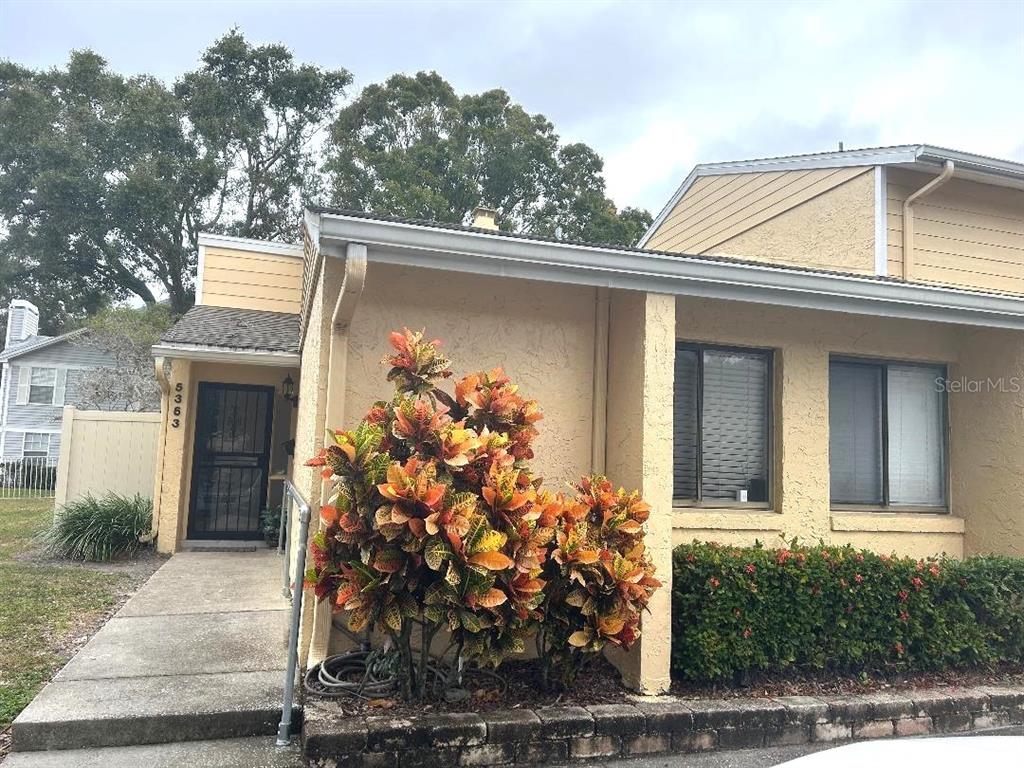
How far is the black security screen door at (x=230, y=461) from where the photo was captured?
942cm

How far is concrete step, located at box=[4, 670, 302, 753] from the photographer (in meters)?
3.58

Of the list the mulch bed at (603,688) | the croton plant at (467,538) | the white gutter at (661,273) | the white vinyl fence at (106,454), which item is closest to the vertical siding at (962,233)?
the white gutter at (661,273)

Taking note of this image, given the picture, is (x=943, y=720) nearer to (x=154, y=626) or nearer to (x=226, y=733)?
(x=226, y=733)

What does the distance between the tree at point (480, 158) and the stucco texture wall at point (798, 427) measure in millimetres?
22408

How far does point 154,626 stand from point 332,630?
76.9 inches

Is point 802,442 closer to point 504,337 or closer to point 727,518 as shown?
point 727,518

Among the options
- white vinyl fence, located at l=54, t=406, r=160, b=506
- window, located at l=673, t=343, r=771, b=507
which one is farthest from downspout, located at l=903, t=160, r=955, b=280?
white vinyl fence, located at l=54, t=406, r=160, b=506

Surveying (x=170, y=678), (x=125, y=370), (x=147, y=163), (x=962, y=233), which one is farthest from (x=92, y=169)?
(x=962, y=233)

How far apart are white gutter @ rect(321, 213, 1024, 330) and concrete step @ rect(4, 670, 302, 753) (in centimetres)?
263

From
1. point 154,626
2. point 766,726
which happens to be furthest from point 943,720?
point 154,626

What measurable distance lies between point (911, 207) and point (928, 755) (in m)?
6.86

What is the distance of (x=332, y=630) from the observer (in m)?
4.51

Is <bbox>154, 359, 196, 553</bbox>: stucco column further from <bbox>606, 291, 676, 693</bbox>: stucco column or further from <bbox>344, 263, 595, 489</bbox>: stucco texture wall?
<bbox>606, 291, 676, 693</bbox>: stucco column

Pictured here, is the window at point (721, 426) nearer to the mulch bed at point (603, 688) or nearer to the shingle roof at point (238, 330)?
the mulch bed at point (603, 688)
